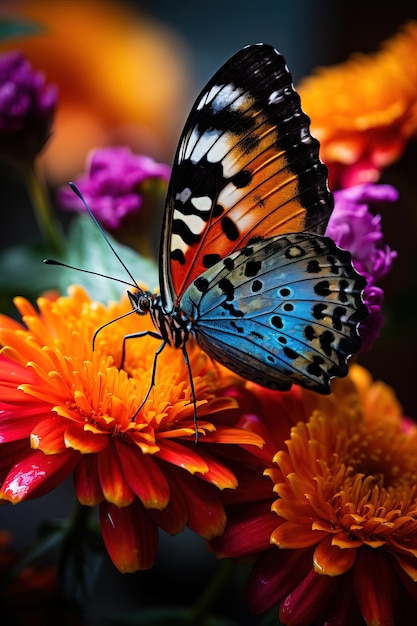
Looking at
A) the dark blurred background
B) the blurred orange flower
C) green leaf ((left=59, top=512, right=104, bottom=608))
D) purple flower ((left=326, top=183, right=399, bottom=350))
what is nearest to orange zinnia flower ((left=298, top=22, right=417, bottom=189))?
the dark blurred background

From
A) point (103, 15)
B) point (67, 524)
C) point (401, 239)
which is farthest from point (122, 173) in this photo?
point (103, 15)

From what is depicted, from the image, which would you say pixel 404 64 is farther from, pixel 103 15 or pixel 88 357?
pixel 103 15

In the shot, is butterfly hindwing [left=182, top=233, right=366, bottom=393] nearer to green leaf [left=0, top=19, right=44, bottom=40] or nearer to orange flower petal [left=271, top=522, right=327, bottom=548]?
orange flower petal [left=271, top=522, right=327, bottom=548]

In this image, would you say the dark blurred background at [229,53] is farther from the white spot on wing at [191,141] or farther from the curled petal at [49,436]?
the curled petal at [49,436]

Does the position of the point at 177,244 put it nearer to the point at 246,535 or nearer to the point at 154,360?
the point at 154,360

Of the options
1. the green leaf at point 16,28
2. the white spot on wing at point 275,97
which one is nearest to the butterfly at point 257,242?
the white spot on wing at point 275,97

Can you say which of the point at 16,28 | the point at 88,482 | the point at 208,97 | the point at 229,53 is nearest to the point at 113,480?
the point at 88,482
